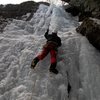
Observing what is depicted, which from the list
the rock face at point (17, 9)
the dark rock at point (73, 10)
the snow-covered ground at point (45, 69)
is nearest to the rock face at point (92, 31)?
the snow-covered ground at point (45, 69)

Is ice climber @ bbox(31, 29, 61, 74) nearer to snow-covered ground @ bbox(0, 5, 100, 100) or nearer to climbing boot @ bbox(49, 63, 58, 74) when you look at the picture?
climbing boot @ bbox(49, 63, 58, 74)

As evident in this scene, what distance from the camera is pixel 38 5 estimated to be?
44.5 feet

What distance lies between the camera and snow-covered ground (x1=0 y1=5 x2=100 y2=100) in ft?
22.1

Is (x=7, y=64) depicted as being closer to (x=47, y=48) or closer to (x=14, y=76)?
(x=14, y=76)

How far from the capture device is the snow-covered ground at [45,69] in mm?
6750

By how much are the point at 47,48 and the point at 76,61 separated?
0.99 meters

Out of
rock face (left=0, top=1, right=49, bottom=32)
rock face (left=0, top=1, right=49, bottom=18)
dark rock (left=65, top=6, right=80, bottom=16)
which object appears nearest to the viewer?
rock face (left=0, top=1, right=49, bottom=32)

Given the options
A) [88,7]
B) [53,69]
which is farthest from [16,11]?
[53,69]

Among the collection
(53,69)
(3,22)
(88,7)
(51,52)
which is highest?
(88,7)

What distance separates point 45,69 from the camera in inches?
294

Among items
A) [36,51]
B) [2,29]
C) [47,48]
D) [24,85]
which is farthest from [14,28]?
[24,85]

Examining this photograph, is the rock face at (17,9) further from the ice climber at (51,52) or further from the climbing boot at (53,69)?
the climbing boot at (53,69)

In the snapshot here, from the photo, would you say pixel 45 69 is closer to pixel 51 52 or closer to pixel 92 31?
pixel 51 52

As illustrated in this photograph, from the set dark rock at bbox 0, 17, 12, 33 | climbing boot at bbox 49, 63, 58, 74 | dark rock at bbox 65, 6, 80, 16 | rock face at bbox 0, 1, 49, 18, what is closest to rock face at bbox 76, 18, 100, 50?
climbing boot at bbox 49, 63, 58, 74
